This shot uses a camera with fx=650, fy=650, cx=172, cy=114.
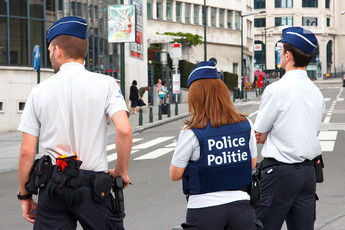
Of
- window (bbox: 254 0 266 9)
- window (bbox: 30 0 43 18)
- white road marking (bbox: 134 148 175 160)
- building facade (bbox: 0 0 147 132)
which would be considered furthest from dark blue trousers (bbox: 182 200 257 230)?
window (bbox: 254 0 266 9)

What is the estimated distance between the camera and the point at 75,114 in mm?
3635

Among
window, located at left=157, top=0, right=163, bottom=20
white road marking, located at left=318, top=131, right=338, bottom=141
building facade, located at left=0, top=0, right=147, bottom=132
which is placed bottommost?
white road marking, located at left=318, top=131, right=338, bottom=141

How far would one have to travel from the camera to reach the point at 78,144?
144 inches

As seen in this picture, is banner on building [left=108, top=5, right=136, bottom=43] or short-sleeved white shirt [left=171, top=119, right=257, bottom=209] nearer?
short-sleeved white shirt [left=171, top=119, right=257, bottom=209]

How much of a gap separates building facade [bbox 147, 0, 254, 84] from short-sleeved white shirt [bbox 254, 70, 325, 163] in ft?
162

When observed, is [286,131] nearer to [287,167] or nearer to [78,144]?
[287,167]

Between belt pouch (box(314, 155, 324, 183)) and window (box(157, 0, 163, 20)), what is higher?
window (box(157, 0, 163, 20))

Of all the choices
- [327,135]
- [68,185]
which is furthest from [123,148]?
[327,135]

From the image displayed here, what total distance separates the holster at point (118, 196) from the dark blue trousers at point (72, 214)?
0.06m

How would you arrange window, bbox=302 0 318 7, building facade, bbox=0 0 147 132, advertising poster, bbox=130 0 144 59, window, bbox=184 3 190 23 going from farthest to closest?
window, bbox=302 0 318 7 → window, bbox=184 3 190 23 → advertising poster, bbox=130 0 144 59 → building facade, bbox=0 0 147 132

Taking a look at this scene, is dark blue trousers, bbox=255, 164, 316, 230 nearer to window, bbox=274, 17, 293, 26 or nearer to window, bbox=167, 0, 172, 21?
window, bbox=167, 0, 172, 21

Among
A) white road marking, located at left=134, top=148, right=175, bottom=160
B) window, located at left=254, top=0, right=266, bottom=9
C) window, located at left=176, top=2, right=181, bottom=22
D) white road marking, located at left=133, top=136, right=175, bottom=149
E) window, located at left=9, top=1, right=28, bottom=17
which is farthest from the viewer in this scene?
window, located at left=254, top=0, right=266, bottom=9

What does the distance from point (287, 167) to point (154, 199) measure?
4.86 meters

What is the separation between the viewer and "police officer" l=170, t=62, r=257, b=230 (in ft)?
11.7
